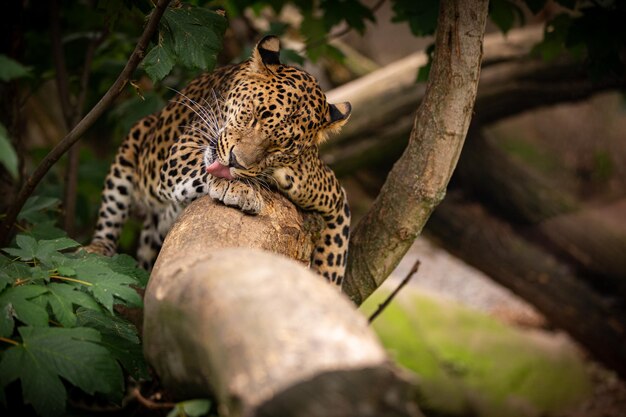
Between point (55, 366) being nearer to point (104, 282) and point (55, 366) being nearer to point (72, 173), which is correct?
point (104, 282)

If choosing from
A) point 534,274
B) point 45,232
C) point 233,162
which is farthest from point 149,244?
point 534,274

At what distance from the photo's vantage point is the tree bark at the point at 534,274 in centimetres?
855

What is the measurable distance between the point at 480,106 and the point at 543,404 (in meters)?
4.08

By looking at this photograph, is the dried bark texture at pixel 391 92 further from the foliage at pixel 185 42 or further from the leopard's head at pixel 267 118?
the foliage at pixel 185 42

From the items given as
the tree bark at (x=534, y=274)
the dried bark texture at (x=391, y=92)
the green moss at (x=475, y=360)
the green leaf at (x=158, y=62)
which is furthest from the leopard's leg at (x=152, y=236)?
the green moss at (x=475, y=360)

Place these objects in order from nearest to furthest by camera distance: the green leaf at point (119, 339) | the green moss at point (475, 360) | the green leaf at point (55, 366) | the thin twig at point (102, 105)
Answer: the green leaf at point (55, 366) → the green leaf at point (119, 339) → the thin twig at point (102, 105) → the green moss at point (475, 360)

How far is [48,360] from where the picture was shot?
280 centimetres

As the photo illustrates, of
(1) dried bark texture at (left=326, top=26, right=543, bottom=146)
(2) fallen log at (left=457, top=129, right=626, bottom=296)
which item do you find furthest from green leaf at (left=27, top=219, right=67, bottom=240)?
(2) fallen log at (left=457, top=129, right=626, bottom=296)

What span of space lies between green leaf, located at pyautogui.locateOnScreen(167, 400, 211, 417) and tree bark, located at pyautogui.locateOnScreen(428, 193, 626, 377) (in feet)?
20.9

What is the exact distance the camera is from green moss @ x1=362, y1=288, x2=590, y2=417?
9.48 metres

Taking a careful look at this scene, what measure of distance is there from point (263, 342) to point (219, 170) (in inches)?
86.5

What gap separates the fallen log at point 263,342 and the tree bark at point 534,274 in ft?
20.1

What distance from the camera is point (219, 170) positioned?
4.11m

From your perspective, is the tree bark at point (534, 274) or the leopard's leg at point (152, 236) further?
the tree bark at point (534, 274)
